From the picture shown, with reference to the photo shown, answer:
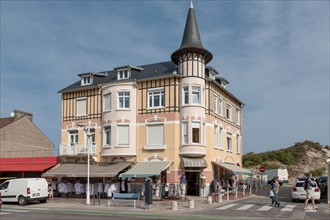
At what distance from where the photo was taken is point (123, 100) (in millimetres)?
33469

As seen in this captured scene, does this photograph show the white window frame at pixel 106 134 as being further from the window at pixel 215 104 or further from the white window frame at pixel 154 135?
the window at pixel 215 104

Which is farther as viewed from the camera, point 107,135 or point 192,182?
point 107,135

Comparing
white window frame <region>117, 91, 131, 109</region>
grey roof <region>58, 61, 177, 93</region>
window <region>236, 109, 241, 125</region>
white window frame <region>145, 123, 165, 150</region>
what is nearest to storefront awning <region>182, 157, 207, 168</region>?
white window frame <region>145, 123, 165, 150</region>

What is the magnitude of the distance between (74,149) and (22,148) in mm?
14718

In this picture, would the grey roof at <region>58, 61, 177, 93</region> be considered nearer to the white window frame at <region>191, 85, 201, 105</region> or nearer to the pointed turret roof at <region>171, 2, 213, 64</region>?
the pointed turret roof at <region>171, 2, 213, 64</region>

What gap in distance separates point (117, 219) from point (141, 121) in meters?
15.7

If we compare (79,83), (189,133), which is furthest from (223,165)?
(79,83)

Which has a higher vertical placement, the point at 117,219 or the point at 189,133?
the point at 189,133

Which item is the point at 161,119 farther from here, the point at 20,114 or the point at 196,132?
the point at 20,114

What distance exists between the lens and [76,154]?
3456 cm

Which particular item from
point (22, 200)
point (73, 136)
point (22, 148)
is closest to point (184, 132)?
point (73, 136)

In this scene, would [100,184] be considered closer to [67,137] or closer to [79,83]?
[67,137]

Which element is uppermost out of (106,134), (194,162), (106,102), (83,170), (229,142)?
(106,102)

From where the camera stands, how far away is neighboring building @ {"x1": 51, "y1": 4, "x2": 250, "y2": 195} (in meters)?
31.3
